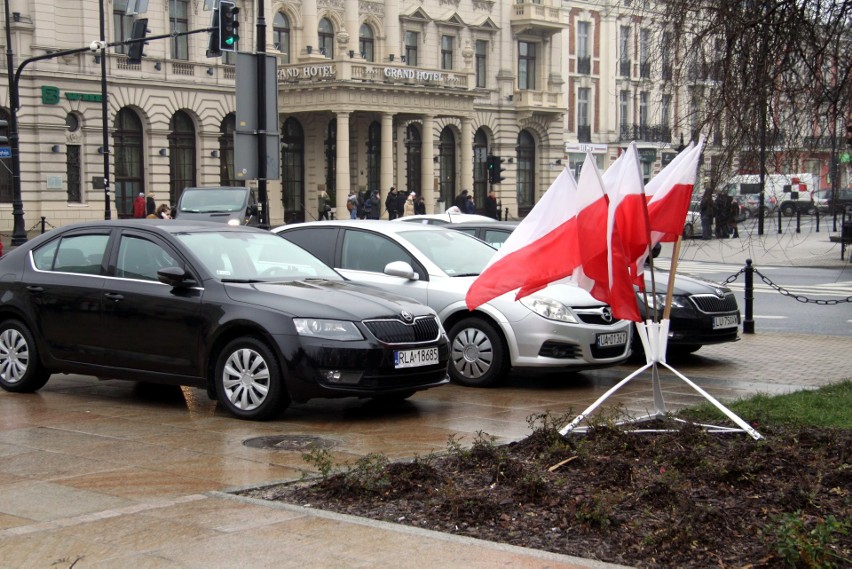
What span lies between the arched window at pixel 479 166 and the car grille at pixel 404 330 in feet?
201

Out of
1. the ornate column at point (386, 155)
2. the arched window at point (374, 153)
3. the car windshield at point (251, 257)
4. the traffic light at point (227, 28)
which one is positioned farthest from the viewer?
the arched window at point (374, 153)

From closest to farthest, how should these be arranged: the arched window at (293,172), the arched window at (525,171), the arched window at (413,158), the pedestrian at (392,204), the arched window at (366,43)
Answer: the pedestrian at (392,204)
the arched window at (293,172)
the arched window at (366,43)
the arched window at (413,158)
the arched window at (525,171)

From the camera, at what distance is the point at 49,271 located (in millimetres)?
11234

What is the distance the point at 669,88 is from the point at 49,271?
6008 mm

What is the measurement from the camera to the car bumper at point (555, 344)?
1177 cm

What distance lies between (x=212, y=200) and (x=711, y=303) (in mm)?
22539

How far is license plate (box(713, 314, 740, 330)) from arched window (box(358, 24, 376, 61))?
168ft

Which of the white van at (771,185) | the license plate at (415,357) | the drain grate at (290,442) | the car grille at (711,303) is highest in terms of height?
the white van at (771,185)

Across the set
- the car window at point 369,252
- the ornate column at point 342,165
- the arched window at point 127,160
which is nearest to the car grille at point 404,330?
the car window at point 369,252

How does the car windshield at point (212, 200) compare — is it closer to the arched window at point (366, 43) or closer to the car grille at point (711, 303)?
the car grille at point (711, 303)

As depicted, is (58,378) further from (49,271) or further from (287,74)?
(287,74)

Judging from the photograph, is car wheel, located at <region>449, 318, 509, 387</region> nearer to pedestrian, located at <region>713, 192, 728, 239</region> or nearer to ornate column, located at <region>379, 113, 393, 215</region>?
pedestrian, located at <region>713, 192, 728, 239</region>

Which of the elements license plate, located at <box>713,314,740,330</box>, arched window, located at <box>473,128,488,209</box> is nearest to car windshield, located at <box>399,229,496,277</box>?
license plate, located at <box>713,314,740,330</box>

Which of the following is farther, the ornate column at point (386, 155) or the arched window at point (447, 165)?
the arched window at point (447, 165)
